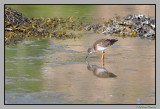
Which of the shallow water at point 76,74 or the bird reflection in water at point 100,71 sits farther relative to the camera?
the bird reflection in water at point 100,71

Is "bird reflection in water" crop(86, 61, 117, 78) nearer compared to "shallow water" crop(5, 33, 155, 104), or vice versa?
"shallow water" crop(5, 33, 155, 104)

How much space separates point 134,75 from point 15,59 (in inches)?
181

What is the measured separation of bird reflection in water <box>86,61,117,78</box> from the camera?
11.9 meters

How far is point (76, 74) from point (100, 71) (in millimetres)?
895

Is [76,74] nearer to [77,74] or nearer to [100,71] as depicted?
[77,74]

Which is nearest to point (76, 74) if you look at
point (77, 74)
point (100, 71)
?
point (77, 74)

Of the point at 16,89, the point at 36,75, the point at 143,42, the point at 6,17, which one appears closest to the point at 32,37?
the point at 6,17

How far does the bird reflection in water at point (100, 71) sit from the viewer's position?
11.9 m

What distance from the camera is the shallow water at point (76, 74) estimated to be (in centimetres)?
968

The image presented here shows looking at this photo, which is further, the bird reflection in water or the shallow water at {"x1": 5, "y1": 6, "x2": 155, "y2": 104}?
the bird reflection in water

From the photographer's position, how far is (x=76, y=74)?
39.2 ft

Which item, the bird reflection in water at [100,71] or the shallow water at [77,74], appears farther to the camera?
the bird reflection in water at [100,71]

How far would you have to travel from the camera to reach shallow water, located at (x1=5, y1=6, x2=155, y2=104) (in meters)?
9.68

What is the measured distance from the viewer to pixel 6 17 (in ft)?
64.5
